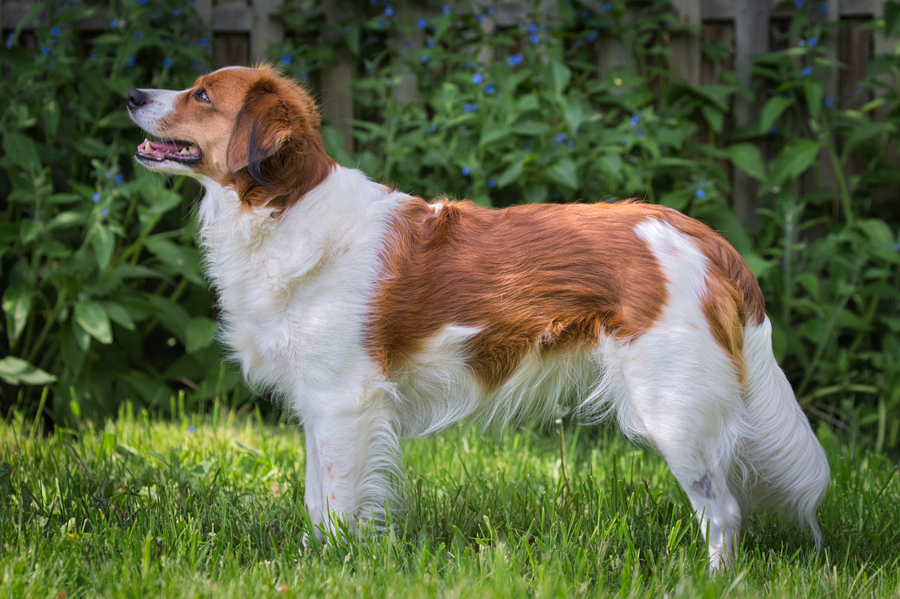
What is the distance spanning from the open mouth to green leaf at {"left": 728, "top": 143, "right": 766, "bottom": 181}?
2.94 metres

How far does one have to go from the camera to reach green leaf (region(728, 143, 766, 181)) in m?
4.17

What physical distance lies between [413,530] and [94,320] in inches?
75.5

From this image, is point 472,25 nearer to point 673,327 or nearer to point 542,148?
point 542,148

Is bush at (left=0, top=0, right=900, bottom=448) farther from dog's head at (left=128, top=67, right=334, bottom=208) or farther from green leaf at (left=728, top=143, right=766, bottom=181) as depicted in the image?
dog's head at (left=128, top=67, right=334, bottom=208)

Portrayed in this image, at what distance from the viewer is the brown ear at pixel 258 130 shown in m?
2.39

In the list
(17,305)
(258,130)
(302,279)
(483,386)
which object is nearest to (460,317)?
(483,386)

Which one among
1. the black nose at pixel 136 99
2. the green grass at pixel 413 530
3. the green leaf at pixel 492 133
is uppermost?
the black nose at pixel 136 99

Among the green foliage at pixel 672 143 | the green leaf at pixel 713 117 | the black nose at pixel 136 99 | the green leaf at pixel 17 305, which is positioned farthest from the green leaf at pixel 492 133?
the green leaf at pixel 17 305

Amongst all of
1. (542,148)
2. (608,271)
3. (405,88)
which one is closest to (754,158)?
(542,148)

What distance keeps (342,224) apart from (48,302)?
218 cm

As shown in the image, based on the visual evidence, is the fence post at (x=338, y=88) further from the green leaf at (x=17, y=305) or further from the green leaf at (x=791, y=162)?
the green leaf at (x=791, y=162)

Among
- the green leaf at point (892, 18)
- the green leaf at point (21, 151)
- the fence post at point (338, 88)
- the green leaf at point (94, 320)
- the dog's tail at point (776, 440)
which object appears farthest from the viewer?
the fence post at point (338, 88)

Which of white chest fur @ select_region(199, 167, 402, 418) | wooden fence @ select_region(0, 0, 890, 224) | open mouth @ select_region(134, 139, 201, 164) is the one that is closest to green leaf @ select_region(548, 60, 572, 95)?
wooden fence @ select_region(0, 0, 890, 224)

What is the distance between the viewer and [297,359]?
7.86 ft
